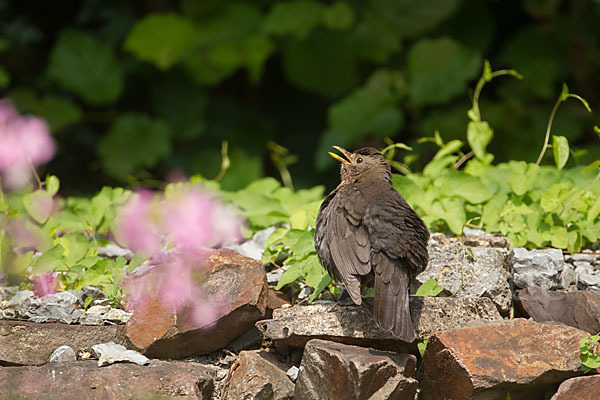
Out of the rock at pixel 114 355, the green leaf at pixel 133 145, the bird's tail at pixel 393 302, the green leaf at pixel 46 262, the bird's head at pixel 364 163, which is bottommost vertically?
the green leaf at pixel 133 145

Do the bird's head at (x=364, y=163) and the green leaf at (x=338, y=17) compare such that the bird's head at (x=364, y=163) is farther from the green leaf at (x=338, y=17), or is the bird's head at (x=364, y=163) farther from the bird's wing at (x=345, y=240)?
the green leaf at (x=338, y=17)

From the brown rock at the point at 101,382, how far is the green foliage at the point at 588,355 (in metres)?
1.32

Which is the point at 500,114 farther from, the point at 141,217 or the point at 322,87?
the point at 141,217

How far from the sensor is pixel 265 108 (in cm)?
758

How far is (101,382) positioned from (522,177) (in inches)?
86.8

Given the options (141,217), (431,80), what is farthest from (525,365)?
(431,80)

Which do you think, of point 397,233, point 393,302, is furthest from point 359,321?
point 397,233

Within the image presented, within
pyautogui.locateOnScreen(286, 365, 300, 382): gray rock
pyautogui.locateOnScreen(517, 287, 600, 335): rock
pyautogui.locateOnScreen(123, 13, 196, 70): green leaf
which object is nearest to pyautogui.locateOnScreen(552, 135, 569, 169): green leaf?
pyautogui.locateOnScreen(517, 287, 600, 335): rock

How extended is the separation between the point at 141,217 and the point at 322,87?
3.12m

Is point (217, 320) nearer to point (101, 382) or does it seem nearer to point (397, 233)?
point (101, 382)

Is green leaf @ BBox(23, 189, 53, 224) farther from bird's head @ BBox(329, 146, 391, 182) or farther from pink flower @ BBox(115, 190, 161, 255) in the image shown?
bird's head @ BBox(329, 146, 391, 182)

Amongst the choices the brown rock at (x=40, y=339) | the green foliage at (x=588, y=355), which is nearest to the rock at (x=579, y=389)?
the green foliage at (x=588, y=355)

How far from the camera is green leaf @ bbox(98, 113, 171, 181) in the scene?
672 cm

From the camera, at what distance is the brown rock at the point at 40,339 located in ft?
9.62
